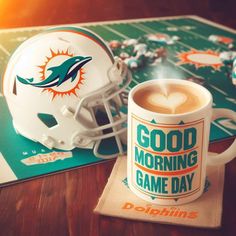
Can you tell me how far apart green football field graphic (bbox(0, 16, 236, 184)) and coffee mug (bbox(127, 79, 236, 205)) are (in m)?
0.18

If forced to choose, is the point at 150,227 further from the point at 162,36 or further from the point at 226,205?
the point at 162,36

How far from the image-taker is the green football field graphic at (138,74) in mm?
840

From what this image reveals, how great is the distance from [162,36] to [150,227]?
0.96 meters

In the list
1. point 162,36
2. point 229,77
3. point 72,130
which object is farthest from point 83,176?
point 162,36

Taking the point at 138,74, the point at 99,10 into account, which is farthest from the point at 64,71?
the point at 99,10

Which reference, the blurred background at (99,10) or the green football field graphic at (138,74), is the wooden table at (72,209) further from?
the blurred background at (99,10)

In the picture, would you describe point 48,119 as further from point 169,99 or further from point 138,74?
→ point 138,74

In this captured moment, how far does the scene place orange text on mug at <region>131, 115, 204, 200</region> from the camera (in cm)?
66

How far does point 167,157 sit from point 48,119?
0.98 feet

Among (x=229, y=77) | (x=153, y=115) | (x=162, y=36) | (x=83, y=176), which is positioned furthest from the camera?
(x=162, y=36)

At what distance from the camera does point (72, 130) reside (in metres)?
0.85

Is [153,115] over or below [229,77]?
over

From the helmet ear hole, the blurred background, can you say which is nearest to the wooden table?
the helmet ear hole

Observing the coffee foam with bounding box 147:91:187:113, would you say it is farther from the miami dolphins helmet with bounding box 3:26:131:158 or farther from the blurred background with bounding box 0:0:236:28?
→ the blurred background with bounding box 0:0:236:28
